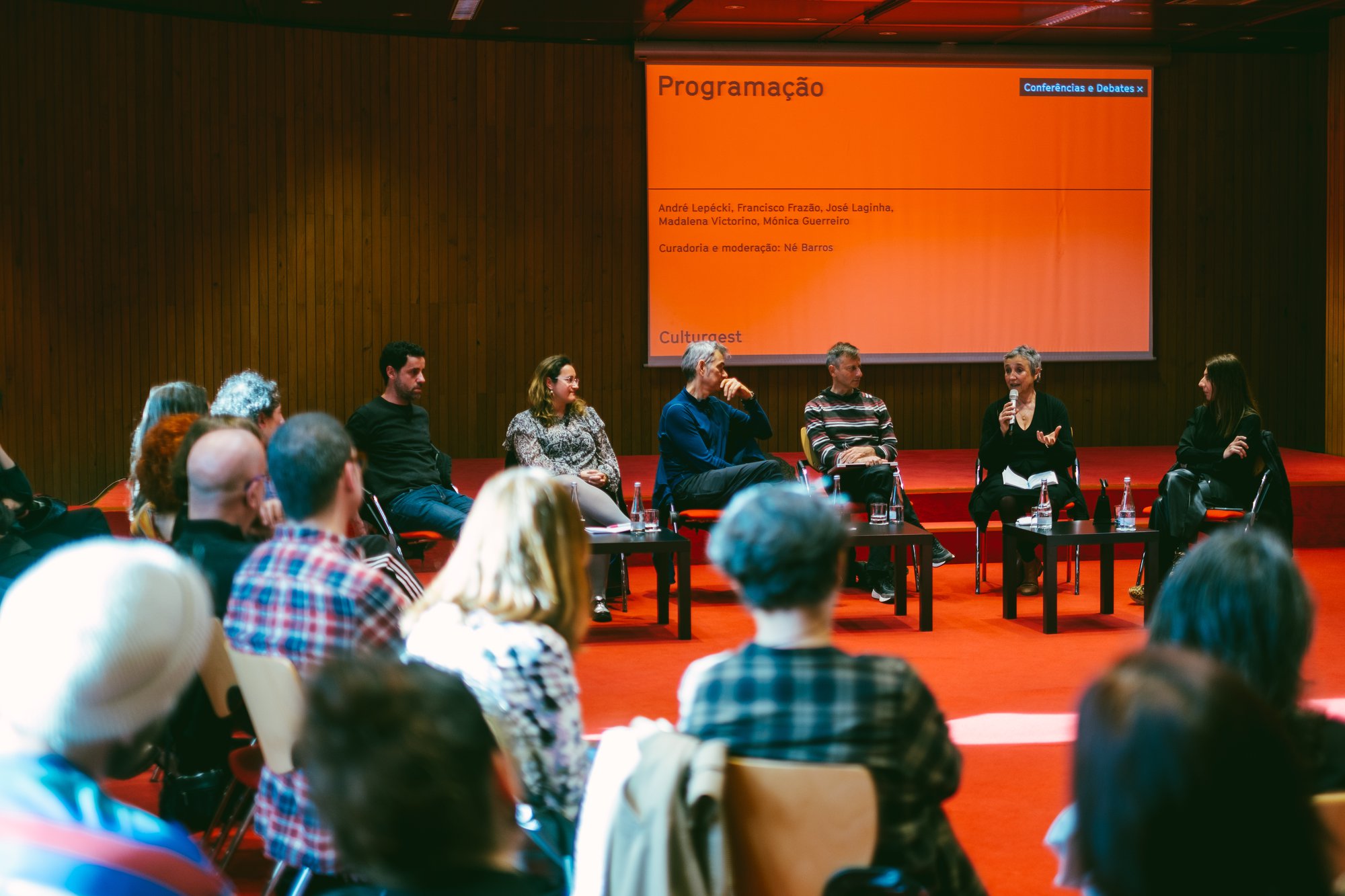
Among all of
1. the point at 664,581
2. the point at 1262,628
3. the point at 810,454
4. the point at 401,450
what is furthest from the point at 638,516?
the point at 1262,628

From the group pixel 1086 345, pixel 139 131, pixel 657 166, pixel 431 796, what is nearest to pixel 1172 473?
pixel 1086 345

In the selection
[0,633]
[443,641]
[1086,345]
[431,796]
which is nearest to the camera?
[431,796]

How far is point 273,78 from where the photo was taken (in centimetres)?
925

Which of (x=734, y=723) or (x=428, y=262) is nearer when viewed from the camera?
(x=734, y=723)

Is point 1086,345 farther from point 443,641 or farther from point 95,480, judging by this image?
point 443,641

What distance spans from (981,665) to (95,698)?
451 cm

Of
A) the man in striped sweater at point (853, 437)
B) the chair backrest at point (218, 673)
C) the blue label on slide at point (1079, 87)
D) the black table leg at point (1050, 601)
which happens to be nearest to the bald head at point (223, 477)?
the chair backrest at point (218, 673)

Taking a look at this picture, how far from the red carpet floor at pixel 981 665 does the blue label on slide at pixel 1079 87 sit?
4180mm

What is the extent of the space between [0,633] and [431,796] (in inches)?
19.1

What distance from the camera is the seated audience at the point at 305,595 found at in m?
2.34

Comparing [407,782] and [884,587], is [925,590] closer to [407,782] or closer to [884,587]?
[884,587]

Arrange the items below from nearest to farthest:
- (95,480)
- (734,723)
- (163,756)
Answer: (734,723), (163,756), (95,480)

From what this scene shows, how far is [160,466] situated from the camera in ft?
12.1

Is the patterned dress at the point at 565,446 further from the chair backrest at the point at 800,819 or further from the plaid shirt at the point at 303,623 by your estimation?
the chair backrest at the point at 800,819
